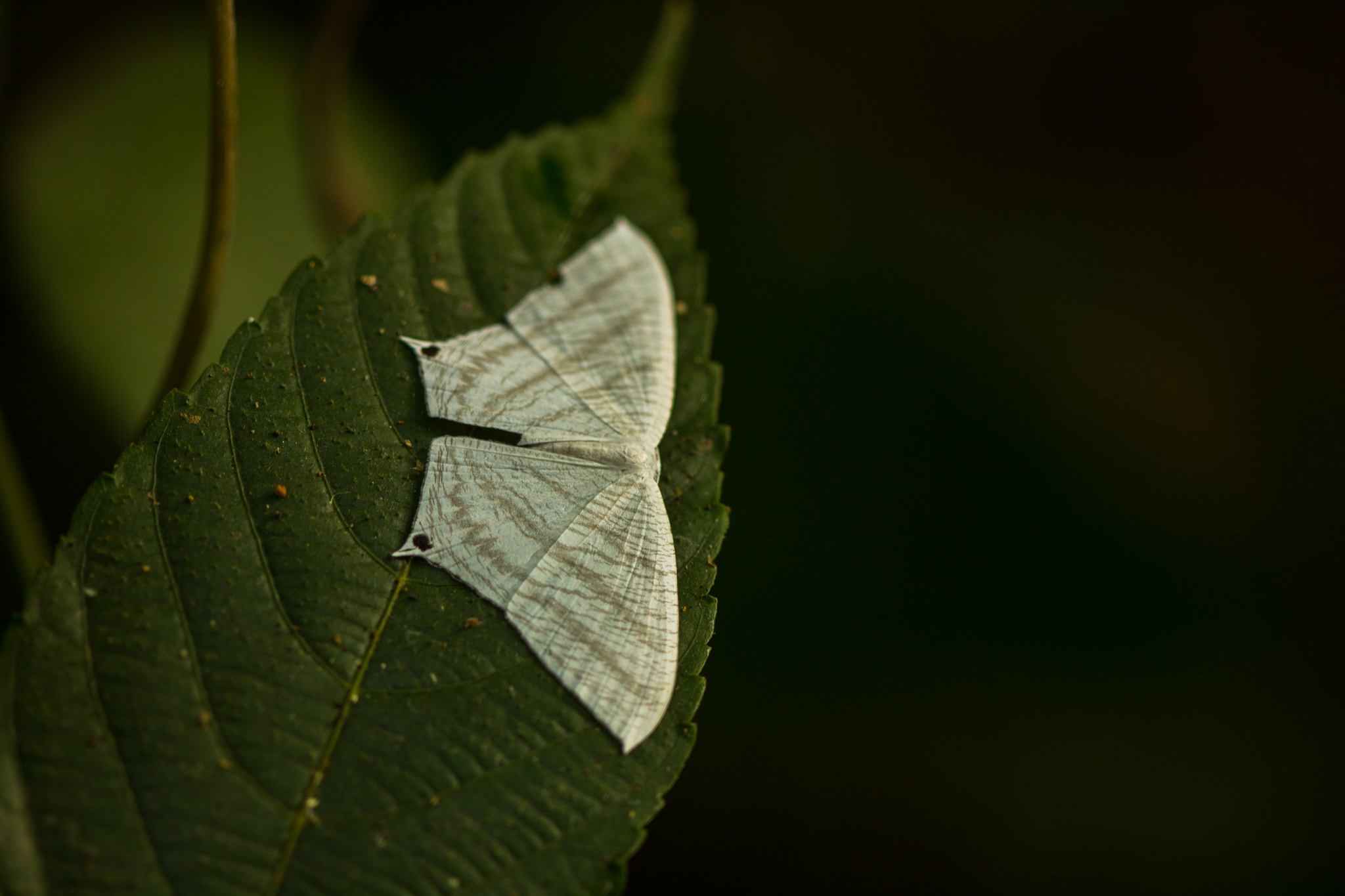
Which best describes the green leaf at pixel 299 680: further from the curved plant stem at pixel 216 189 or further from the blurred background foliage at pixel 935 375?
the blurred background foliage at pixel 935 375

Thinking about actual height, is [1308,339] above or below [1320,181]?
below

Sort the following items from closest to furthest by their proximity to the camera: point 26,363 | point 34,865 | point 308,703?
point 34,865, point 308,703, point 26,363

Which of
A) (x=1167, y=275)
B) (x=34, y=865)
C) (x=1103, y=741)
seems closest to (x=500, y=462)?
(x=34, y=865)

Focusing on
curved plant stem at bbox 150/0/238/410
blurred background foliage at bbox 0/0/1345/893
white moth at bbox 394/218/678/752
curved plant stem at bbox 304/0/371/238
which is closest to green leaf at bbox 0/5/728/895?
white moth at bbox 394/218/678/752

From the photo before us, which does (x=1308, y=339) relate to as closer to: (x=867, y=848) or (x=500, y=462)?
(x=867, y=848)

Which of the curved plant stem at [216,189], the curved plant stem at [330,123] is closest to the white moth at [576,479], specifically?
the curved plant stem at [216,189]

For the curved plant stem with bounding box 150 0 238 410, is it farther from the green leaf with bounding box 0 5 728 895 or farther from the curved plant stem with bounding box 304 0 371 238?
the curved plant stem with bounding box 304 0 371 238

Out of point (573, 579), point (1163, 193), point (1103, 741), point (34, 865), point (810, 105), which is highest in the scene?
point (810, 105)
